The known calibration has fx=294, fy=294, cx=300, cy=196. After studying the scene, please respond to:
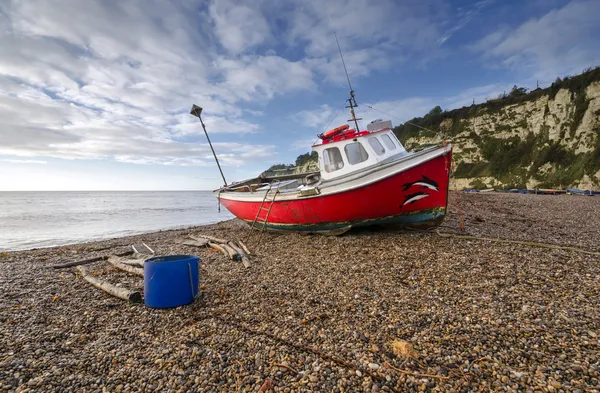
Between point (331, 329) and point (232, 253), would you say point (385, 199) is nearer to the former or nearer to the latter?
point (232, 253)

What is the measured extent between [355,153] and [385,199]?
2107mm

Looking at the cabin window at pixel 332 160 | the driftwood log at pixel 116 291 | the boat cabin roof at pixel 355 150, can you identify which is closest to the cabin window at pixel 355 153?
the boat cabin roof at pixel 355 150

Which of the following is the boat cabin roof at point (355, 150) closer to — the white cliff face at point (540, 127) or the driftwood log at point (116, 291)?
the driftwood log at point (116, 291)

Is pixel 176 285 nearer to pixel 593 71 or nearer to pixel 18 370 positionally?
pixel 18 370

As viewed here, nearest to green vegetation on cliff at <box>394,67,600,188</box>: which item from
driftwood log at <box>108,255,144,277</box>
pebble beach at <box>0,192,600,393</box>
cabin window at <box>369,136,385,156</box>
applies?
cabin window at <box>369,136,385,156</box>

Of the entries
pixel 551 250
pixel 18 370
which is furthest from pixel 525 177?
pixel 18 370

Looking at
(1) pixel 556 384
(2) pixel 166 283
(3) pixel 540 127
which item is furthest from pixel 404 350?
(3) pixel 540 127

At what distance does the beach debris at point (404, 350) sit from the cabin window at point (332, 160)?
23.7ft

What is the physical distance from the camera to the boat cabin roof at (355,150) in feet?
31.6

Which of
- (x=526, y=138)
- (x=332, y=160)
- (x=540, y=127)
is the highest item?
(x=332, y=160)

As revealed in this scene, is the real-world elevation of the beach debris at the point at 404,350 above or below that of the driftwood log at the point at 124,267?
below

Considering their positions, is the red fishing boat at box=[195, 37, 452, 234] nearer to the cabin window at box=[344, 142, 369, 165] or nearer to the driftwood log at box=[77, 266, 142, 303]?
the cabin window at box=[344, 142, 369, 165]

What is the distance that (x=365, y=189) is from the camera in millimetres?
8484

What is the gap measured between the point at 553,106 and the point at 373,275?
45877 mm
